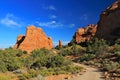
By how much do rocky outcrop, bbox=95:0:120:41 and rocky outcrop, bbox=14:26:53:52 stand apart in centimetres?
2431

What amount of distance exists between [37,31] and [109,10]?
2954cm

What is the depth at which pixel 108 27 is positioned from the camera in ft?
226

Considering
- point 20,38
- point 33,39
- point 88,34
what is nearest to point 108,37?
point 88,34

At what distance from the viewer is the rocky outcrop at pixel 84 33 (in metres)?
84.0

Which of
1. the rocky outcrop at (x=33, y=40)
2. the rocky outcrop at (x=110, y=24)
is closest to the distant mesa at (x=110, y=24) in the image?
the rocky outcrop at (x=110, y=24)

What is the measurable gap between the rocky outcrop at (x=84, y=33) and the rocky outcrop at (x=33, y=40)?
1265 cm

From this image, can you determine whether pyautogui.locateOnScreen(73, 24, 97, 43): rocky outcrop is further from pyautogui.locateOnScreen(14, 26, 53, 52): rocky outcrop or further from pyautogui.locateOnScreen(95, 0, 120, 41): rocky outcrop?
pyautogui.locateOnScreen(14, 26, 53, 52): rocky outcrop

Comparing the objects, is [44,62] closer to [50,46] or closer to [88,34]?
[88,34]

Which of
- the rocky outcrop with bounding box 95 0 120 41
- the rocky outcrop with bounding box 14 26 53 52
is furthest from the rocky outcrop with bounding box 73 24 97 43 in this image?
the rocky outcrop with bounding box 14 26 53 52

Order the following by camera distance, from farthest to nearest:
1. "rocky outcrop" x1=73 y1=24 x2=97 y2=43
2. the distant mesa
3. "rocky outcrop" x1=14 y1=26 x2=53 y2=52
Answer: "rocky outcrop" x1=73 y1=24 x2=97 y2=43, "rocky outcrop" x1=14 y1=26 x2=53 y2=52, the distant mesa

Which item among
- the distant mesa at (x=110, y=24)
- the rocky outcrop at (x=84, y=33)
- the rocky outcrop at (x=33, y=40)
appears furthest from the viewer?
the rocky outcrop at (x=84, y=33)

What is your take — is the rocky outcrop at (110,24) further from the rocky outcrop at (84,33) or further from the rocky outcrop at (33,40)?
the rocky outcrop at (33,40)

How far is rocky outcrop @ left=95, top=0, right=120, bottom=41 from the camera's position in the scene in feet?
213

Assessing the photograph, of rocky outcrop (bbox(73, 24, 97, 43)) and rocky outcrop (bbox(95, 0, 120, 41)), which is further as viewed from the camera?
rocky outcrop (bbox(73, 24, 97, 43))
